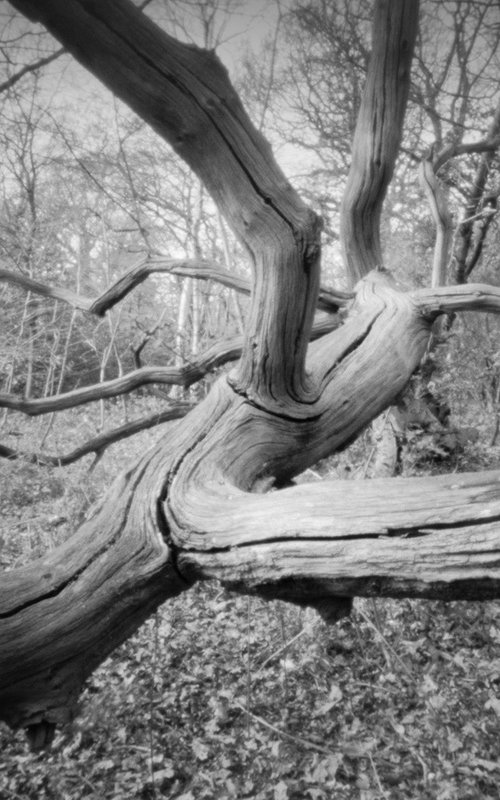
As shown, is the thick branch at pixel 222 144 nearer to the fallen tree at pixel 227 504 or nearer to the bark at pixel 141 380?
the fallen tree at pixel 227 504

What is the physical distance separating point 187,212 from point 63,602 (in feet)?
29.2

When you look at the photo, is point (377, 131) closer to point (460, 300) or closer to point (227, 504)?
point (460, 300)

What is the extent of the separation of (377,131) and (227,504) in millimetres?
3346

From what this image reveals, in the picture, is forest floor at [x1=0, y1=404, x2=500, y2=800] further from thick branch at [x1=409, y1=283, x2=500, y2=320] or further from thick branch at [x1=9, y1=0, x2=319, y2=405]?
thick branch at [x1=409, y1=283, x2=500, y2=320]

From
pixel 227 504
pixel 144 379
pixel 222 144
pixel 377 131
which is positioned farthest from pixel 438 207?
pixel 227 504

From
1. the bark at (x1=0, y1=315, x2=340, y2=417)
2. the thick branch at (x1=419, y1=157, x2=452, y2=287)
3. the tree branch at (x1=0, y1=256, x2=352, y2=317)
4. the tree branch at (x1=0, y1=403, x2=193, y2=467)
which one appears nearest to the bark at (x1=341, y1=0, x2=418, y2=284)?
the thick branch at (x1=419, y1=157, x2=452, y2=287)

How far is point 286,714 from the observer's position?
2.92m

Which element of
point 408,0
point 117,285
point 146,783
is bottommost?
point 146,783

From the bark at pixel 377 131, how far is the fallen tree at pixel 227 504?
224 centimetres

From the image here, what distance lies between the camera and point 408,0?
299cm

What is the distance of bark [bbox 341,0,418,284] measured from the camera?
3.03 m

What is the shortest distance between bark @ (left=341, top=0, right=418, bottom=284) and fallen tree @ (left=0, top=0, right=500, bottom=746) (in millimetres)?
2242

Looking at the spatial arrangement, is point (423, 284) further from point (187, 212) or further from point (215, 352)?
point (215, 352)

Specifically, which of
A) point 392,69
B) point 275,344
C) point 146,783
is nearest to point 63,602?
point 275,344
